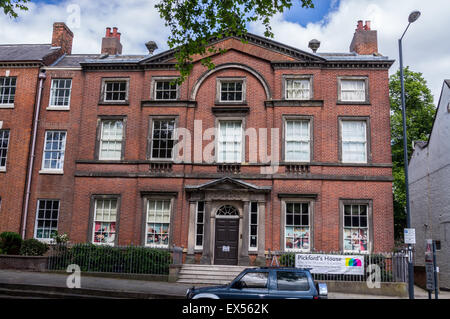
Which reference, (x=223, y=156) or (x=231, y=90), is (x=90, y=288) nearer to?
(x=223, y=156)

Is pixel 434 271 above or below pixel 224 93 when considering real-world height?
below

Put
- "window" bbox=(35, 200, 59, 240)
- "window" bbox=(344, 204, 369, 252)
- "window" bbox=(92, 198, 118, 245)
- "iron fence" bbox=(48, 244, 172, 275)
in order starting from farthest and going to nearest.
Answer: "window" bbox=(35, 200, 59, 240)
"window" bbox=(92, 198, 118, 245)
"window" bbox=(344, 204, 369, 252)
"iron fence" bbox=(48, 244, 172, 275)

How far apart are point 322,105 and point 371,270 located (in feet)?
26.9

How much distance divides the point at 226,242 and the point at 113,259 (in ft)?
17.3

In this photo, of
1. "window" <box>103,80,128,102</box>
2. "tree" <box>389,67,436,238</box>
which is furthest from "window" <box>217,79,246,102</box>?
"tree" <box>389,67,436,238</box>

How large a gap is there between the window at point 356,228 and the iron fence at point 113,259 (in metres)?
8.41

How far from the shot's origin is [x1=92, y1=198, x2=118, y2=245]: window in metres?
20.8

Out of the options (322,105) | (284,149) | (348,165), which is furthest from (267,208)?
(322,105)

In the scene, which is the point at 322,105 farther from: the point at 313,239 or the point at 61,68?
the point at 61,68

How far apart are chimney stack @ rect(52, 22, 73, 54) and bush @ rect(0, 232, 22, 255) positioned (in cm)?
1215

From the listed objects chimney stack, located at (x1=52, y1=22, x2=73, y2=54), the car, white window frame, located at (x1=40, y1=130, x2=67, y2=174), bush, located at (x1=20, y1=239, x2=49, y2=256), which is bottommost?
the car

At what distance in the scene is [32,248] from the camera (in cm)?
1961

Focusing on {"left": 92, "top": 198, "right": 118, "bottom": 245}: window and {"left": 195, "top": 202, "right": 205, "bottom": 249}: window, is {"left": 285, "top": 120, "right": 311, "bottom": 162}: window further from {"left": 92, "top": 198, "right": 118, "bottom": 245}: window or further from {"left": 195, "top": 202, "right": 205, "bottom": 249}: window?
{"left": 92, "top": 198, "right": 118, "bottom": 245}: window
